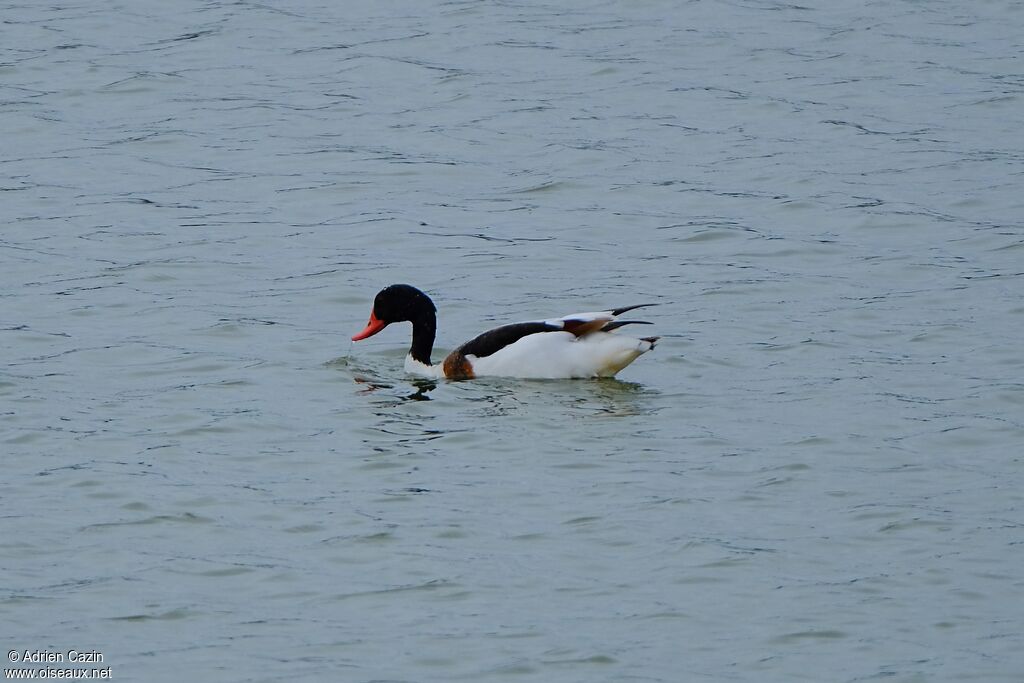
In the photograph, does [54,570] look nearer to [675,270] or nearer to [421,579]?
[421,579]

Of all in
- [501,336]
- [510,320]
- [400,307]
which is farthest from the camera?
[510,320]

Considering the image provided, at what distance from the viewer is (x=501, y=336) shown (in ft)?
42.1

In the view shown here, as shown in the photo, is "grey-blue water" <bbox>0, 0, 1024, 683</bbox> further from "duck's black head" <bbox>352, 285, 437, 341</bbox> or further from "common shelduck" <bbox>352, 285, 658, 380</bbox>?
"duck's black head" <bbox>352, 285, 437, 341</bbox>

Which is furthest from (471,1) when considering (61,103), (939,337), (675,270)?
(939,337)

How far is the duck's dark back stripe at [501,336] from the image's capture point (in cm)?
1276

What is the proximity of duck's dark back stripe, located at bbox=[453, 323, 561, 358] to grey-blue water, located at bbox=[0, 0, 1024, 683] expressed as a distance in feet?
0.86

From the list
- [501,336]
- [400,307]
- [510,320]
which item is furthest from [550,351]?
[510,320]

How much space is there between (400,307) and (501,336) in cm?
111

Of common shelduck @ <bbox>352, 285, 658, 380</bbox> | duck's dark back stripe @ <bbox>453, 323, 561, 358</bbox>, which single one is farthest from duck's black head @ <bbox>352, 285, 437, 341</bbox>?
duck's dark back stripe @ <bbox>453, 323, 561, 358</bbox>

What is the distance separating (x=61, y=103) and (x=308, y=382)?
9575mm

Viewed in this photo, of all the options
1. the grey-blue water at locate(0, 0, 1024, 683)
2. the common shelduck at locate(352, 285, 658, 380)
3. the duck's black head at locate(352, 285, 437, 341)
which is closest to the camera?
the grey-blue water at locate(0, 0, 1024, 683)

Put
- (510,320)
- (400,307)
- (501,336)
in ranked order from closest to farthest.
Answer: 1. (501,336)
2. (400,307)
3. (510,320)

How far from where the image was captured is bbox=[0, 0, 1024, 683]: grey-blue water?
8.51 metres

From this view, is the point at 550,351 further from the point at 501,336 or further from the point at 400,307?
the point at 400,307
